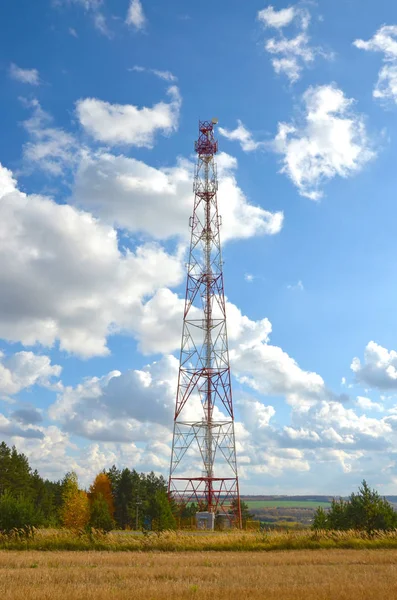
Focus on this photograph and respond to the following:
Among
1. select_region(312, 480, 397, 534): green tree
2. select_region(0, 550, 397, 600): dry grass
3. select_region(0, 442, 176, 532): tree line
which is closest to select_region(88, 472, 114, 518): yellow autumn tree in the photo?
select_region(0, 442, 176, 532): tree line

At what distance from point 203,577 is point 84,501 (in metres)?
57.9

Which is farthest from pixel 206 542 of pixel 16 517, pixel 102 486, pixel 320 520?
pixel 102 486

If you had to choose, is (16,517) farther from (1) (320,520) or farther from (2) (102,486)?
(2) (102,486)

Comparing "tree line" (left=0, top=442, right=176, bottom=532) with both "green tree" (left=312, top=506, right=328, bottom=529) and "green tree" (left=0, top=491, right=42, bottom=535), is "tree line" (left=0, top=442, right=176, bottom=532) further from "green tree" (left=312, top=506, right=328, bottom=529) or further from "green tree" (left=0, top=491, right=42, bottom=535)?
"green tree" (left=312, top=506, right=328, bottom=529)

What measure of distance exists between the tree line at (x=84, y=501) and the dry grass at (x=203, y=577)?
13.1 meters

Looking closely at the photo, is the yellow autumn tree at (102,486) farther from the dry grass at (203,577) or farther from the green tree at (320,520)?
the dry grass at (203,577)

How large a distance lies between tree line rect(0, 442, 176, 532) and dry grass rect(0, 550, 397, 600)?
1307cm

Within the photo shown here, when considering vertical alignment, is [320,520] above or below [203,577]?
above

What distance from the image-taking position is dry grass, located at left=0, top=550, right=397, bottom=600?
1368cm

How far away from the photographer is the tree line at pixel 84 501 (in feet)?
122

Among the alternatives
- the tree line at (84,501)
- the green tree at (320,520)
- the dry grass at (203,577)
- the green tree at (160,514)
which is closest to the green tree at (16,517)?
the tree line at (84,501)

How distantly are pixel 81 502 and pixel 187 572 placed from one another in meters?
55.9

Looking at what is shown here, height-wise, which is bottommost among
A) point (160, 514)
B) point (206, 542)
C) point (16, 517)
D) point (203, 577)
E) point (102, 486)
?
point (203, 577)

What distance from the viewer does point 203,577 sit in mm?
17875
